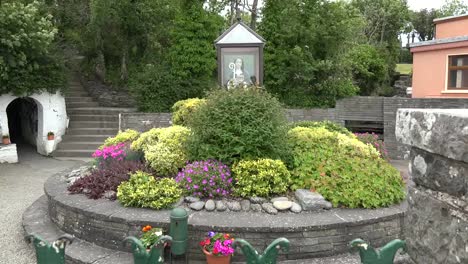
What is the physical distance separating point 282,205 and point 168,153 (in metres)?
1.87

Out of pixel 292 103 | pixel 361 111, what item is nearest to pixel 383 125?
pixel 361 111

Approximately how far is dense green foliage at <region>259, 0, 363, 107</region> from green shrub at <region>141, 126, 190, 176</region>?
849 cm

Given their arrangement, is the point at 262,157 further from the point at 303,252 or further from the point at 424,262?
the point at 424,262

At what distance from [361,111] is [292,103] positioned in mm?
2483

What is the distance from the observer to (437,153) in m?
1.47

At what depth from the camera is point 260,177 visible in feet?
15.8

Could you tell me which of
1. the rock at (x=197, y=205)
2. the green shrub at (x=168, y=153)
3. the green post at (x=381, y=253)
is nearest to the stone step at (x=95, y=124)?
the green shrub at (x=168, y=153)

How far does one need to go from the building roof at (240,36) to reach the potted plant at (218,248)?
5.43 m

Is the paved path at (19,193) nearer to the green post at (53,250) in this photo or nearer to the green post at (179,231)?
the green post at (53,250)

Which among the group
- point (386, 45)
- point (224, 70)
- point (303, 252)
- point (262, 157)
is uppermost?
point (386, 45)

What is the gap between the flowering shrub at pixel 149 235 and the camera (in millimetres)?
3982

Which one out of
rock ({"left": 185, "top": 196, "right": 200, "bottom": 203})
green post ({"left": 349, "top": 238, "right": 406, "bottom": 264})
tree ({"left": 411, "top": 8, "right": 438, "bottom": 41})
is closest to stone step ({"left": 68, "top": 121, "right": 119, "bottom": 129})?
rock ({"left": 185, "top": 196, "right": 200, "bottom": 203})

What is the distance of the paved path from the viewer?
4.96 meters

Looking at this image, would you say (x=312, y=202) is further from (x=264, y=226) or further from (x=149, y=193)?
(x=149, y=193)
